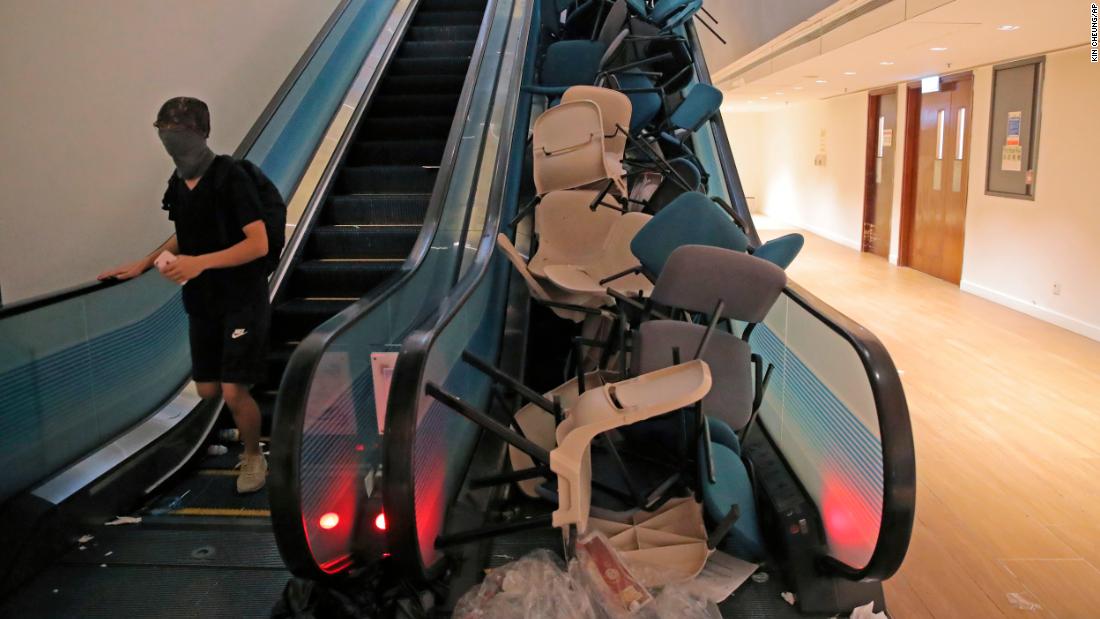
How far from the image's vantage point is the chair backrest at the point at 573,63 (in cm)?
662

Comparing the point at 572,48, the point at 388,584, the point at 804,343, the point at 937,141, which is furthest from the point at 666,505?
the point at 937,141

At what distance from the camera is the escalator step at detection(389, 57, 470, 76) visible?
6.48 m

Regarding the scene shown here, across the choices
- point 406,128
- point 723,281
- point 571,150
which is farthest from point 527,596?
point 406,128

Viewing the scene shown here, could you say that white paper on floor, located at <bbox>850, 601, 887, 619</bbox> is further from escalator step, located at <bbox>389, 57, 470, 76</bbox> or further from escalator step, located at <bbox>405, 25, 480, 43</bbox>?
escalator step, located at <bbox>405, 25, 480, 43</bbox>

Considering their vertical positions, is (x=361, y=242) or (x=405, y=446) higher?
(x=361, y=242)

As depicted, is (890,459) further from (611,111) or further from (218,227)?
(611,111)

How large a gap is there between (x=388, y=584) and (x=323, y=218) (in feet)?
9.96

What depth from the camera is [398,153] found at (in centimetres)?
557

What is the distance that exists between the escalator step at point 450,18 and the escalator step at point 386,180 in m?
2.51

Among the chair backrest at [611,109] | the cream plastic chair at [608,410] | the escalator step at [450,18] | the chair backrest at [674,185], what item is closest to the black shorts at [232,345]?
the cream plastic chair at [608,410]

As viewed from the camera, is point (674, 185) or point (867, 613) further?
point (674, 185)

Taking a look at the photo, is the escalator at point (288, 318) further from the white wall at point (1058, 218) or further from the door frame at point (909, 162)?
the door frame at point (909, 162)

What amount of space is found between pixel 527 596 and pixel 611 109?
3.43 m

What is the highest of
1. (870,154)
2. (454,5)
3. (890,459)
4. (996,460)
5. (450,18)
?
(454,5)
